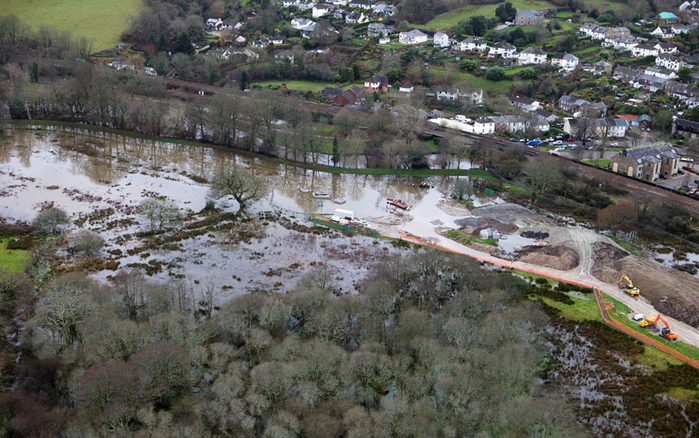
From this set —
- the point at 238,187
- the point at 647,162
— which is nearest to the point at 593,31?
the point at 647,162

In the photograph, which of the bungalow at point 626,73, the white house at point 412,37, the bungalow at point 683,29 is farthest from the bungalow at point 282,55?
the bungalow at point 683,29

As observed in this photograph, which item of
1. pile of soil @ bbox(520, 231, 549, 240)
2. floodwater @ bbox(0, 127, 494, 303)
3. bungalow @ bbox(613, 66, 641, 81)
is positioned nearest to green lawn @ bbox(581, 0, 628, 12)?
bungalow @ bbox(613, 66, 641, 81)

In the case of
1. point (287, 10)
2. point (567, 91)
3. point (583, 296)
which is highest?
point (287, 10)

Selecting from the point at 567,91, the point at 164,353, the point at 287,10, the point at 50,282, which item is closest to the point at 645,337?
the point at 164,353

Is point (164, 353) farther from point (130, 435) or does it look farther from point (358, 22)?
point (358, 22)

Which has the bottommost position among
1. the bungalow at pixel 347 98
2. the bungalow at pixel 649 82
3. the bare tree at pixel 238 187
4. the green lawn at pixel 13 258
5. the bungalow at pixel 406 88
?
the green lawn at pixel 13 258

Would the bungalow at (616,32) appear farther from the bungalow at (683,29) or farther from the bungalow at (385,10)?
the bungalow at (385,10)

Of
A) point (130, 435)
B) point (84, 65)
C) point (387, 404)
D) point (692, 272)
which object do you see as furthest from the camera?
point (84, 65)

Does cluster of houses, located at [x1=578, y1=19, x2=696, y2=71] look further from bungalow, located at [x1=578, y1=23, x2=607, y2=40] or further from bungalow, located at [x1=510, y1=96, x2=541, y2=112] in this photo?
bungalow, located at [x1=510, y1=96, x2=541, y2=112]
